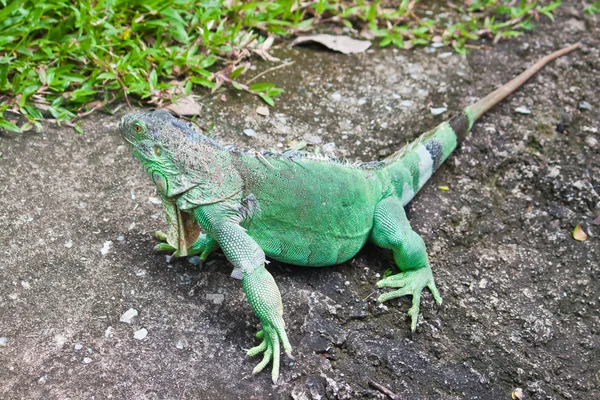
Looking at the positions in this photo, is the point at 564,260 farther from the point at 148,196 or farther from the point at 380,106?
the point at 148,196

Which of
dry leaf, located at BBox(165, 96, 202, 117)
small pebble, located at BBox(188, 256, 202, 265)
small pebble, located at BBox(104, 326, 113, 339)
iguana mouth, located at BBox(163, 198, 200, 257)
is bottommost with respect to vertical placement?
small pebble, located at BBox(188, 256, 202, 265)

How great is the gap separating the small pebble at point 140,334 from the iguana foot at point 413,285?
1.09 metres

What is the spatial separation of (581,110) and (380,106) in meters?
1.36

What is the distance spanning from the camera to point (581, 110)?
4539mm

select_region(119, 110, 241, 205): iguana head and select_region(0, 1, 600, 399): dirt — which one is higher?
select_region(119, 110, 241, 205): iguana head

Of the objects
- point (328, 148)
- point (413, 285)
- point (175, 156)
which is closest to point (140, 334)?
point (175, 156)

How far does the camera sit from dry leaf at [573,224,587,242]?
3703mm

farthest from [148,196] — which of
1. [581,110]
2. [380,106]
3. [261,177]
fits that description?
[581,110]

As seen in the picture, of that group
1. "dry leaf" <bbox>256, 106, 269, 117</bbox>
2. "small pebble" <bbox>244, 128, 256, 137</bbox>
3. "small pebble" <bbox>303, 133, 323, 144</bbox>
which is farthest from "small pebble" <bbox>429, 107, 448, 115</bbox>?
"small pebble" <bbox>244, 128, 256, 137</bbox>

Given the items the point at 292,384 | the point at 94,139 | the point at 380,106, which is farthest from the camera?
the point at 380,106

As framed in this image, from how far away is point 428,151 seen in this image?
3.79 m

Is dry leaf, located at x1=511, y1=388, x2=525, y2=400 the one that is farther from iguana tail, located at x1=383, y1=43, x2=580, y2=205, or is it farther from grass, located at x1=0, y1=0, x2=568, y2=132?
grass, located at x1=0, y1=0, x2=568, y2=132

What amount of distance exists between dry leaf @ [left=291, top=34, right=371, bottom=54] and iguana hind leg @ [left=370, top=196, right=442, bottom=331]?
5.86 ft

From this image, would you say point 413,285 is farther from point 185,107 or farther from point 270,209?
point 185,107
